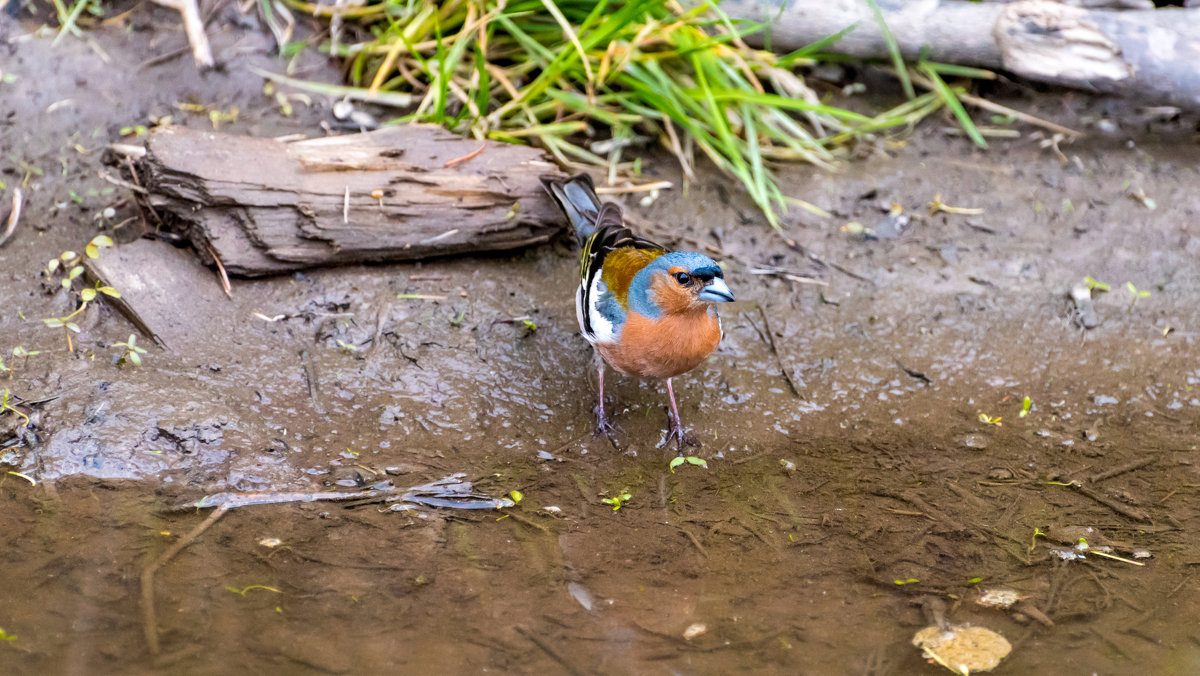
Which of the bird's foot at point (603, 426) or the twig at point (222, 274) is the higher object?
the twig at point (222, 274)

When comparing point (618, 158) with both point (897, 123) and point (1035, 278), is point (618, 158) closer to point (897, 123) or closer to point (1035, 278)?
point (897, 123)

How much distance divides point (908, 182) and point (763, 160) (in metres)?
0.94

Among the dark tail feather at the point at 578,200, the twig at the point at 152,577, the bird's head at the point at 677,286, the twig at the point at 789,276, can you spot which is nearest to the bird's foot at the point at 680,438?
the bird's head at the point at 677,286

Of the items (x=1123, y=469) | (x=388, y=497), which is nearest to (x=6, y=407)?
(x=388, y=497)

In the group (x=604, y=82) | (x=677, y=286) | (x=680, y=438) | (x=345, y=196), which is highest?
(x=345, y=196)

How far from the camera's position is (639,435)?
4.44 meters

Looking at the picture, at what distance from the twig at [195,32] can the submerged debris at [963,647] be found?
5324 mm

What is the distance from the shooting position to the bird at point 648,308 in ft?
13.1

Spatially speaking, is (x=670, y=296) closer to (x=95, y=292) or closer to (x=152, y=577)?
(x=152, y=577)

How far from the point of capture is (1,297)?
4535mm

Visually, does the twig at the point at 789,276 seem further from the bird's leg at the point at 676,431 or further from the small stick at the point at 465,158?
the small stick at the point at 465,158

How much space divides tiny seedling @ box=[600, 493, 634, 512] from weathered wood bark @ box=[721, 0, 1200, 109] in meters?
3.27

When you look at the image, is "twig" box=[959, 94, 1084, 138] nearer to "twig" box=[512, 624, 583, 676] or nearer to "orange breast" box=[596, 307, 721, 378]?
"orange breast" box=[596, 307, 721, 378]

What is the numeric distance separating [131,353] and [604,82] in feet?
10.4
